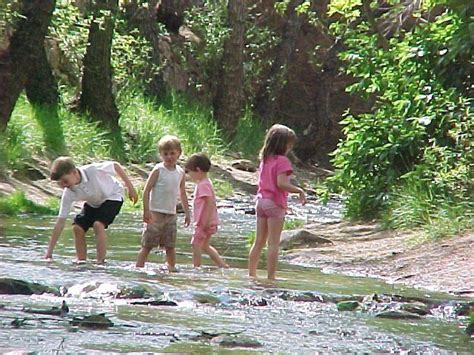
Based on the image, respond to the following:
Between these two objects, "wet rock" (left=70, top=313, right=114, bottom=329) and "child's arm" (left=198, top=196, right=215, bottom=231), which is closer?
"wet rock" (left=70, top=313, right=114, bottom=329)

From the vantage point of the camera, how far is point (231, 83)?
102 ft

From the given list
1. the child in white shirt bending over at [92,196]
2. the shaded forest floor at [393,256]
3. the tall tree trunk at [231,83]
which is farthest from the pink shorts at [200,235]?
the tall tree trunk at [231,83]

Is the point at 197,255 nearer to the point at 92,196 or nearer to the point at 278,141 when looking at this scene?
the point at 92,196

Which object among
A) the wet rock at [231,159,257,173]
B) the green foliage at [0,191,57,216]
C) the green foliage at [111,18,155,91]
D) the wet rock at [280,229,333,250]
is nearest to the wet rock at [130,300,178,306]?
the wet rock at [280,229,333,250]

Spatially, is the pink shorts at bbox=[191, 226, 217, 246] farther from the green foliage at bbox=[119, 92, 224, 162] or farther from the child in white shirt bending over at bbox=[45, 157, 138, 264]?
the green foliage at bbox=[119, 92, 224, 162]

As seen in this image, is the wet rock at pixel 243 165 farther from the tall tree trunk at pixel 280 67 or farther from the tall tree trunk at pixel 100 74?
the tall tree trunk at pixel 280 67

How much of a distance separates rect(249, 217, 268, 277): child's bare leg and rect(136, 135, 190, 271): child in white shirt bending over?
0.83 metres

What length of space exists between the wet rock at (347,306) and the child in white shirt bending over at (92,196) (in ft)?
10.4

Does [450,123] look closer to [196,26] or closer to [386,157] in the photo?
[386,157]

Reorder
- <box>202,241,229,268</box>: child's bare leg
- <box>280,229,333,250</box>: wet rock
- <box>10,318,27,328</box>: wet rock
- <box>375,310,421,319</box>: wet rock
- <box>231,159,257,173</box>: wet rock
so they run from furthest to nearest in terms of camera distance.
Result: <box>231,159,257,173</box>: wet rock < <box>280,229,333,250</box>: wet rock < <box>202,241,229,268</box>: child's bare leg < <box>375,310,421,319</box>: wet rock < <box>10,318,27,328</box>: wet rock

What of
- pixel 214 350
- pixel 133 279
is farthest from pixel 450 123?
pixel 214 350

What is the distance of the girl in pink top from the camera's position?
11.2 m

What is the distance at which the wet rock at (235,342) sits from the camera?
272 inches

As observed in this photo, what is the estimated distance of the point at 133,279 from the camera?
10.1m
